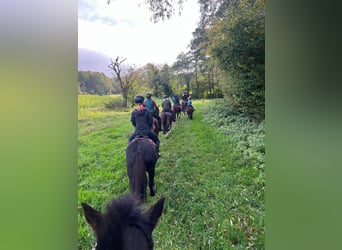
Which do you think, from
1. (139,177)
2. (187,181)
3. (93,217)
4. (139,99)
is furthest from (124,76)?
(93,217)

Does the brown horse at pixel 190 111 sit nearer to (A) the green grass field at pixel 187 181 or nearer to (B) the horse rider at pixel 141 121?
(A) the green grass field at pixel 187 181

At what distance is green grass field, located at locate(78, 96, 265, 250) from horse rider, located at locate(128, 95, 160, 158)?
0.12 feet

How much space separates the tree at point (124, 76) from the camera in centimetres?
177

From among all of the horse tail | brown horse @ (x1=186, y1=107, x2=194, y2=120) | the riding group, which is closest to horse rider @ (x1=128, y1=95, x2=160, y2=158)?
the riding group

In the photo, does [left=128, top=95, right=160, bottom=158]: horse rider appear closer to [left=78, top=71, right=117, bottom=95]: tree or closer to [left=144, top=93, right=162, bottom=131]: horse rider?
[left=144, top=93, right=162, bottom=131]: horse rider

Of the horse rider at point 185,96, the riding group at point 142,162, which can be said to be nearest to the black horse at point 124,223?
the riding group at point 142,162

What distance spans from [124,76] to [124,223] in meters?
0.81

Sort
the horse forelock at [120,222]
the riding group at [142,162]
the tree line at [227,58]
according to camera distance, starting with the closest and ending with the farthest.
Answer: the horse forelock at [120,222]
the riding group at [142,162]
the tree line at [227,58]

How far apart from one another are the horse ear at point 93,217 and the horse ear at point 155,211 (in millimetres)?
264

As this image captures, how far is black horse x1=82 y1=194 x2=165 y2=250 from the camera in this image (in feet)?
4.75

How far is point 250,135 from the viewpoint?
66.4 inches
